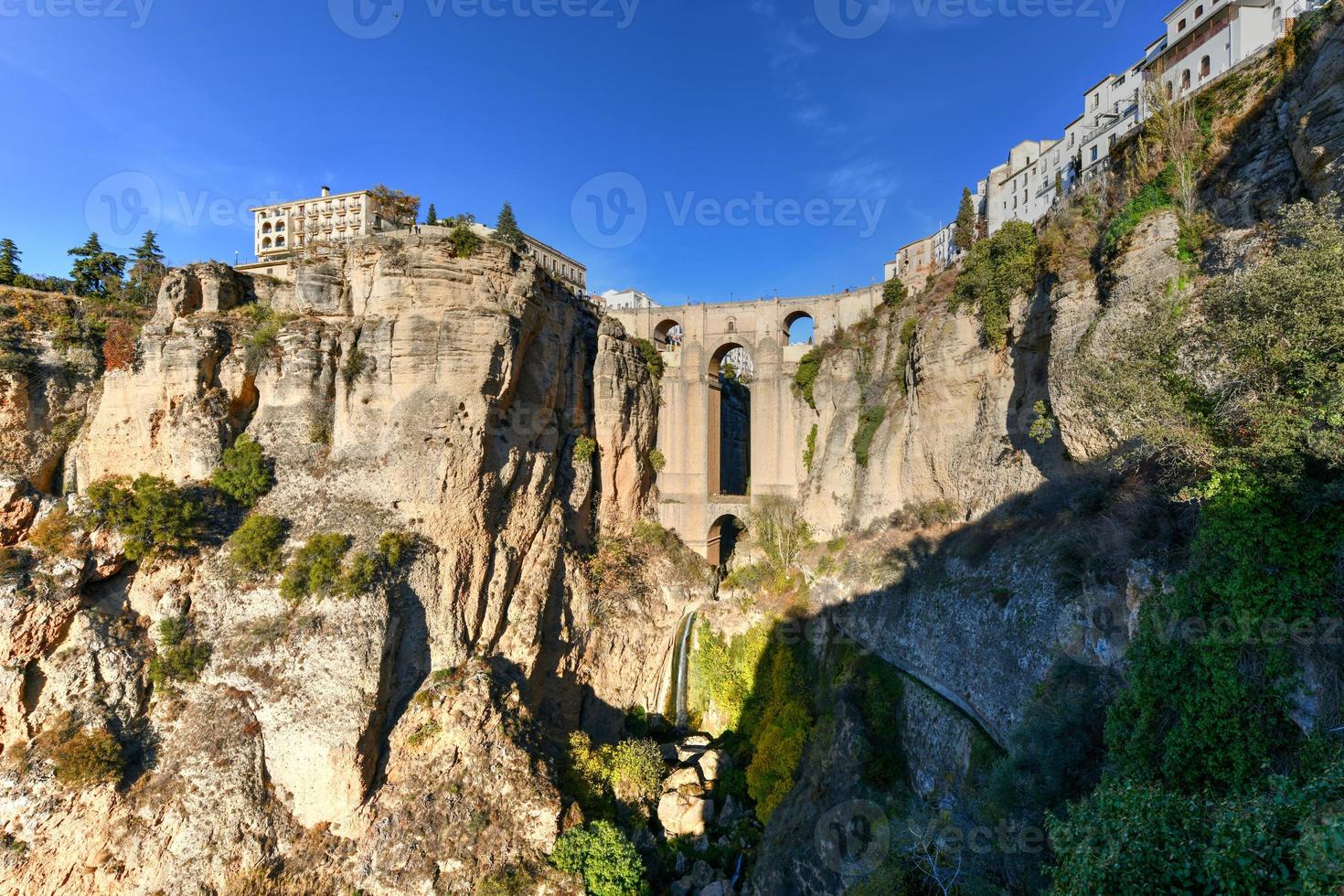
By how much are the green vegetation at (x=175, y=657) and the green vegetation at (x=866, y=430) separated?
20915 mm

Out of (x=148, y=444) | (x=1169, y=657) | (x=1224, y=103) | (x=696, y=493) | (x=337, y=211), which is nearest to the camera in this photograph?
(x=1169, y=657)

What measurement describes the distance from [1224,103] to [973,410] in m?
8.65

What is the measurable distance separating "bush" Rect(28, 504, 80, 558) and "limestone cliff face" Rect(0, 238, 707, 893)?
45 cm

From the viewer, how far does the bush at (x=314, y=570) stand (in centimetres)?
1531

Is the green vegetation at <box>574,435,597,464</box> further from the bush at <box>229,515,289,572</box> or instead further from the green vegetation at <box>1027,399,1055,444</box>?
the green vegetation at <box>1027,399,1055,444</box>

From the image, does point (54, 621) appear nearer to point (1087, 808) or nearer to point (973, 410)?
point (1087, 808)

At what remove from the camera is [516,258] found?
1994 cm

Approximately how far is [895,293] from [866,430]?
6.43 m

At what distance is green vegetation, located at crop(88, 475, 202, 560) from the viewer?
14969 millimetres

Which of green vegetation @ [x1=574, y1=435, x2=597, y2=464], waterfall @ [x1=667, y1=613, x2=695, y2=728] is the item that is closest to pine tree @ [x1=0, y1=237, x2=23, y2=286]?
green vegetation @ [x1=574, y1=435, x2=597, y2=464]

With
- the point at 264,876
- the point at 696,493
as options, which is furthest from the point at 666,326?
the point at 264,876

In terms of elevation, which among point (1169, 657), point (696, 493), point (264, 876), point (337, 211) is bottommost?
point (264, 876)

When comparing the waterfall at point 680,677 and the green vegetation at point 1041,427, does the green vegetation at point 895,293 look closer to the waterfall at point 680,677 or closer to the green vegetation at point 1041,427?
the green vegetation at point 1041,427

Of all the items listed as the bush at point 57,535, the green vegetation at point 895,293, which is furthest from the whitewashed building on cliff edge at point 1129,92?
the bush at point 57,535
